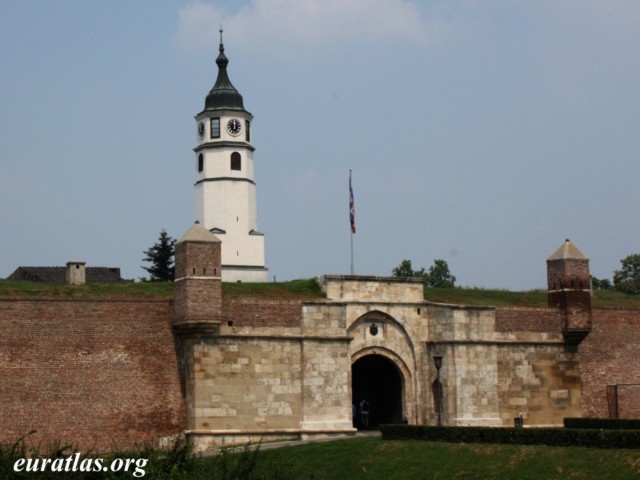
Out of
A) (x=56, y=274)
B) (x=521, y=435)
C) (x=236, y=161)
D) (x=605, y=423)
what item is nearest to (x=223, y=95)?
(x=236, y=161)

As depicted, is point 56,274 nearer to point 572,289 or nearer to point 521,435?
point 572,289

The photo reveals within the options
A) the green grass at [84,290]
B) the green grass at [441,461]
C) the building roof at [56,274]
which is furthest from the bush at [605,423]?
the building roof at [56,274]

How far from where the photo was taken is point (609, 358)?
46.5 meters

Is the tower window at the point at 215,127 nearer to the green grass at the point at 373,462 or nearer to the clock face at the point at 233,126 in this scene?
the clock face at the point at 233,126

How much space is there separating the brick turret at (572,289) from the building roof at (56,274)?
30.0 metres

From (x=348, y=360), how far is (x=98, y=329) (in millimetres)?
8164

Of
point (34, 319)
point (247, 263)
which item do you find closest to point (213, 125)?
point (247, 263)

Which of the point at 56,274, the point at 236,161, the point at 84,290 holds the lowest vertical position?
the point at 84,290

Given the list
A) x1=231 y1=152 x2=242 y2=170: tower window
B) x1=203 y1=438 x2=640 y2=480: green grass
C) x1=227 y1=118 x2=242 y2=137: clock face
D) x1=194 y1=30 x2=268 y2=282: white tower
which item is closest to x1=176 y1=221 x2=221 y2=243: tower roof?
x1=203 y1=438 x2=640 y2=480: green grass

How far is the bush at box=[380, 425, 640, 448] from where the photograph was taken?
31.0 meters

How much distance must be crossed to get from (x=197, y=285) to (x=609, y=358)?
16.2 metres

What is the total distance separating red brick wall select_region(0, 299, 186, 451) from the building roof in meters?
28.0

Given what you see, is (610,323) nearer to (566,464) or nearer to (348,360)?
(348,360)

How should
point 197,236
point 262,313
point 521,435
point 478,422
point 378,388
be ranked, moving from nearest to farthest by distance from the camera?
1. point 521,435
2. point 197,236
3. point 262,313
4. point 478,422
5. point 378,388
